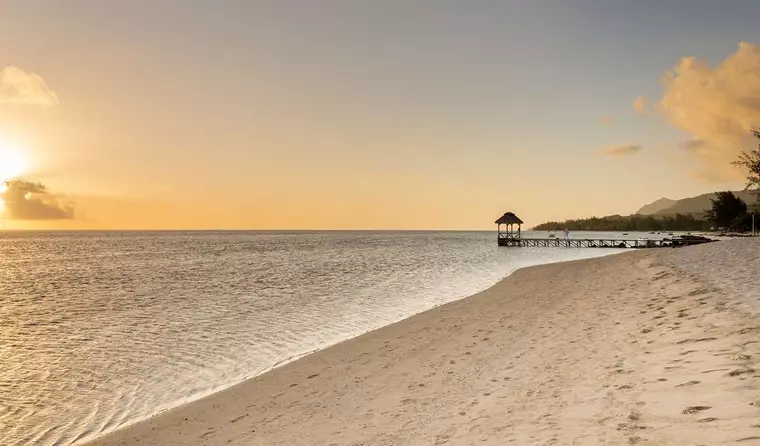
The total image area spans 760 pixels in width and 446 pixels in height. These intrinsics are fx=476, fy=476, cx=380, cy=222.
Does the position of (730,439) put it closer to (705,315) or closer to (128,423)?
(705,315)

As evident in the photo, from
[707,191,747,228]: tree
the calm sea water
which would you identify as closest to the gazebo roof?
the calm sea water

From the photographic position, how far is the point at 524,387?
7.80 m

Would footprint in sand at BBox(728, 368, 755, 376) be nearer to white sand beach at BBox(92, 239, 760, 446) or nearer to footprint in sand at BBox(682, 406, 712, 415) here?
white sand beach at BBox(92, 239, 760, 446)

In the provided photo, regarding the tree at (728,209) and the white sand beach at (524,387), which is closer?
the white sand beach at (524,387)

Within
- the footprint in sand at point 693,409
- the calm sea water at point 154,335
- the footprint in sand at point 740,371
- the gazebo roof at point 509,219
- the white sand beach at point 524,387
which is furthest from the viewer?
the gazebo roof at point 509,219

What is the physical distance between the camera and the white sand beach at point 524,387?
5730 mm

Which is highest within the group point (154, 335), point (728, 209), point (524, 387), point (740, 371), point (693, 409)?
point (728, 209)

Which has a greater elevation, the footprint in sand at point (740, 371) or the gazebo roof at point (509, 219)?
the gazebo roof at point (509, 219)

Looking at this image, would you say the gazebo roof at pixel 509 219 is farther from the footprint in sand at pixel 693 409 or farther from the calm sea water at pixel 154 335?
the footprint in sand at pixel 693 409

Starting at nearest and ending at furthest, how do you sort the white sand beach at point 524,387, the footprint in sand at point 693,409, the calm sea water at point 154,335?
the footprint in sand at point 693,409, the white sand beach at point 524,387, the calm sea water at point 154,335

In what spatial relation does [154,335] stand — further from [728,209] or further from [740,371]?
[728,209]

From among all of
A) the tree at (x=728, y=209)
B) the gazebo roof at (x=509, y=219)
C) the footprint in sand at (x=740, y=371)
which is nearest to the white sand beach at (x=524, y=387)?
the footprint in sand at (x=740, y=371)

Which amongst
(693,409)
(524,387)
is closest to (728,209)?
(524,387)

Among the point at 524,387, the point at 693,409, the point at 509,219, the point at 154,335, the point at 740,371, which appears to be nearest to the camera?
the point at 693,409
